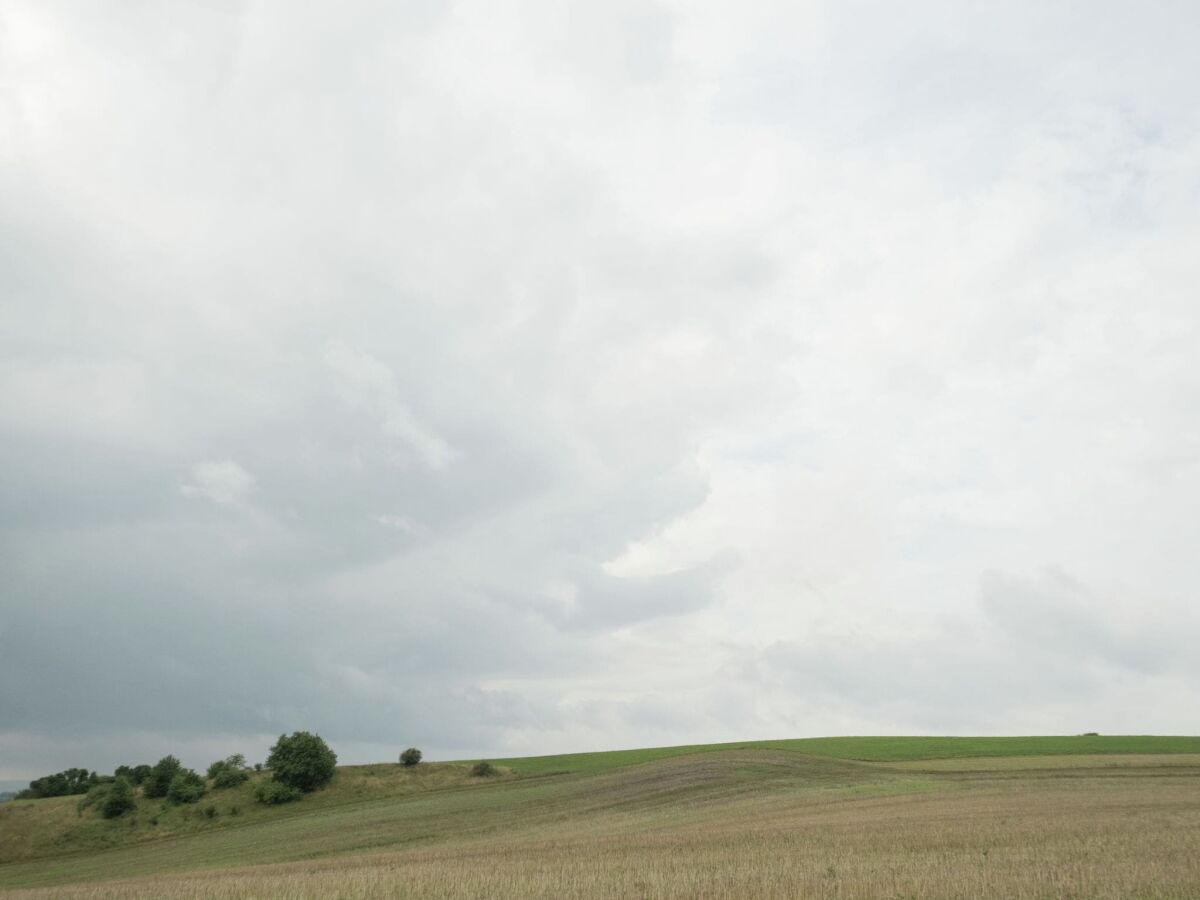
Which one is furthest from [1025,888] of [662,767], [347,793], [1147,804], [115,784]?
[115,784]

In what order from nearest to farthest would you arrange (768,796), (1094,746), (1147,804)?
1. (1147,804)
2. (768,796)
3. (1094,746)

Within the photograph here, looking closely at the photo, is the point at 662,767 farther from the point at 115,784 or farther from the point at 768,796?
the point at 115,784

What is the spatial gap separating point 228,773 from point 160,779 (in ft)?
19.7

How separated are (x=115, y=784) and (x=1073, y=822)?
79.7 metres

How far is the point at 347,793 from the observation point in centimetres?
8162

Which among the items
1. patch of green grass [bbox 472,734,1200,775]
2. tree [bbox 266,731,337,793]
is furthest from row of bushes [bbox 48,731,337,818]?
patch of green grass [bbox 472,734,1200,775]

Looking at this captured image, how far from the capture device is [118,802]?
75688 mm

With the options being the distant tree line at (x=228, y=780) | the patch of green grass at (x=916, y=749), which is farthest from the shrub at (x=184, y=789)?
the patch of green grass at (x=916, y=749)

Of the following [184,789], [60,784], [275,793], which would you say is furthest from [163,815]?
[60,784]

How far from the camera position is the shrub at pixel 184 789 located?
255 ft

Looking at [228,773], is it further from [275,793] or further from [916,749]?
[916,749]

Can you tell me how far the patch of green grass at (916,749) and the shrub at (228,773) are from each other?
27.6m

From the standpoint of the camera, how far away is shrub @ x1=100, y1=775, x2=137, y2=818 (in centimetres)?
7538

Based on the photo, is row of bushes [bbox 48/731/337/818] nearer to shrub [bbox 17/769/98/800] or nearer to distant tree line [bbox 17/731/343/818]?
distant tree line [bbox 17/731/343/818]
